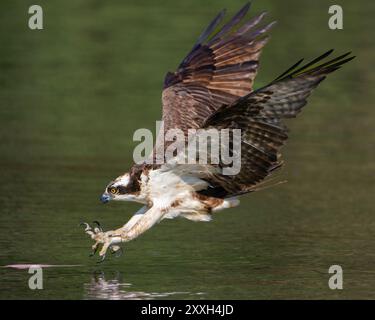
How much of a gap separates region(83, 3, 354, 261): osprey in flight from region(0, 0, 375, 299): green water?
0.53 meters

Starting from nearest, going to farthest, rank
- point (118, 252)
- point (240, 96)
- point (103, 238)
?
1. point (103, 238)
2. point (118, 252)
3. point (240, 96)

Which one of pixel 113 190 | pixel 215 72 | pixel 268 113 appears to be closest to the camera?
pixel 268 113

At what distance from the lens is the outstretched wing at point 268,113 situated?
879 centimetres

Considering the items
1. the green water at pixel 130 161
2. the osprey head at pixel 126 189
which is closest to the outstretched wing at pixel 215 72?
the green water at pixel 130 161

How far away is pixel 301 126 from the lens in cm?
1568

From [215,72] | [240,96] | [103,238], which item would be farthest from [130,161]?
[103,238]

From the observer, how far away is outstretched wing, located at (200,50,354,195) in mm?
8789

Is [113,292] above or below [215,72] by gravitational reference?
below

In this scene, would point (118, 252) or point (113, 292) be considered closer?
point (113, 292)

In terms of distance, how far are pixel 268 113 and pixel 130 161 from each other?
5.06m

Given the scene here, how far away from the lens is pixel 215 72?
11.7 m

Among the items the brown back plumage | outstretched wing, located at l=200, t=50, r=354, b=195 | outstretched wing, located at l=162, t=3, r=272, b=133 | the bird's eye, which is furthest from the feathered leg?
outstretched wing, located at l=162, t=3, r=272, b=133

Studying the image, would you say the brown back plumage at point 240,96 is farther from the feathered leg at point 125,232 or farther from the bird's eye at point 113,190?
the bird's eye at point 113,190

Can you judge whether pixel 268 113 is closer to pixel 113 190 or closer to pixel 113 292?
pixel 113 190
